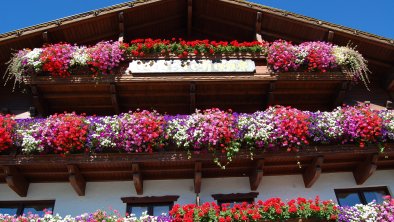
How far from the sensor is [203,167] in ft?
45.1

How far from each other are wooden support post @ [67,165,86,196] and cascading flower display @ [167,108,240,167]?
9.20 feet

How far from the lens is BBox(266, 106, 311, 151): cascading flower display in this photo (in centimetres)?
1316

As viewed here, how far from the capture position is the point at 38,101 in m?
15.1

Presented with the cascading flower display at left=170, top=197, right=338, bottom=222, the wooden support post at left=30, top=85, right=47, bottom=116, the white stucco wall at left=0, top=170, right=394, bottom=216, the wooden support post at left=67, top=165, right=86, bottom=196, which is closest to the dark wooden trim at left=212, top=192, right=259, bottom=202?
the white stucco wall at left=0, top=170, right=394, bottom=216

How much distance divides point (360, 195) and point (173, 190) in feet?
18.1

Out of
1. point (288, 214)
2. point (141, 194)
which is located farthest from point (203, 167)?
point (288, 214)

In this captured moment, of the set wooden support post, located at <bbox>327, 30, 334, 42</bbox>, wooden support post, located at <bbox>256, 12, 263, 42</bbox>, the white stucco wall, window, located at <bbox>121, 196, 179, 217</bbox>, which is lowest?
window, located at <bbox>121, 196, 179, 217</bbox>

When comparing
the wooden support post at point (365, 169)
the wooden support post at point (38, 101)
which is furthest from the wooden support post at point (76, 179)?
the wooden support post at point (365, 169)

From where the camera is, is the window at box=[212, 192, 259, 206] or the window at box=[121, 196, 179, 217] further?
the window at box=[212, 192, 259, 206]

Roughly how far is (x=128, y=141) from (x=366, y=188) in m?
7.16

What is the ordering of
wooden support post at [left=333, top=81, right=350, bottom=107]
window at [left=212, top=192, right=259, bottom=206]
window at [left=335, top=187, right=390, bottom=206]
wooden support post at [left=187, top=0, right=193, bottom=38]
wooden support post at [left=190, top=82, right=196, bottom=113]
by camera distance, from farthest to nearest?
1. wooden support post at [left=187, top=0, right=193, bottom=38]
2. wooden support post at [left=333, top=81, right=350, bottom=107]
3. wooden support post at [left=190, top=82, right=196, bottom=113]
4. window at [left=335, top=187, right=390, bottom=206]
5. window at [left=212, top=192, right=259, bottom=206]

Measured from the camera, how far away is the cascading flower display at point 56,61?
14.7 metres

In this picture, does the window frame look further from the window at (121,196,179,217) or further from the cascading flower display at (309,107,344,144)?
the cascading flower display at (309,107,344,144)

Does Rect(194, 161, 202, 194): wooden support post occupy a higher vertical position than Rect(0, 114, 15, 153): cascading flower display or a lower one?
lower
